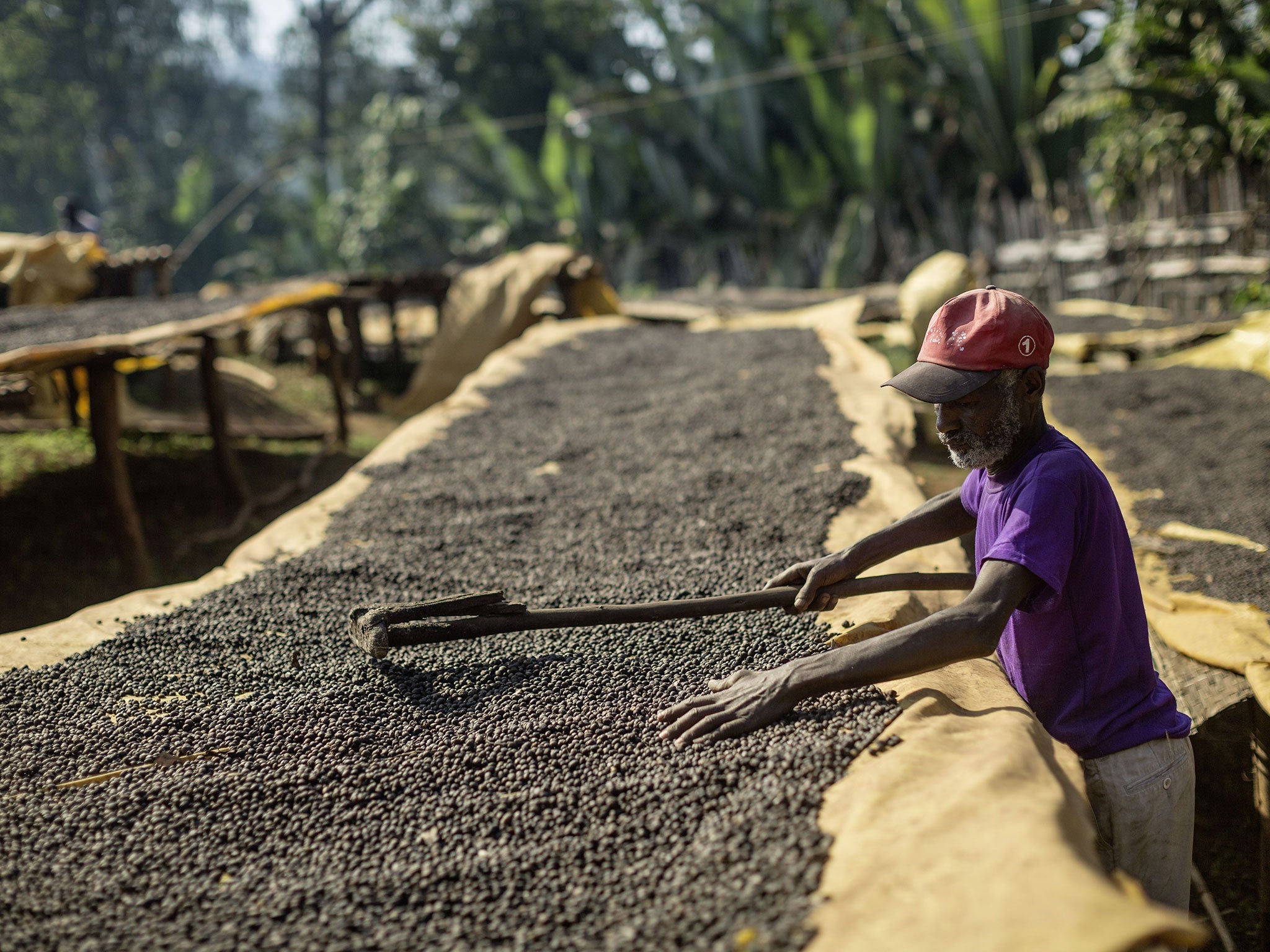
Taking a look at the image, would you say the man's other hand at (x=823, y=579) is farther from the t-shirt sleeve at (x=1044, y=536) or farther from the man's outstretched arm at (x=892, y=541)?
the t-shirt sleeve at (x=1044, y=536)

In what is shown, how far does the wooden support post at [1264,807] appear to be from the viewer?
8.05ft

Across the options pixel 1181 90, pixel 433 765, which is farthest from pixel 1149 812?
pixel 1181 90

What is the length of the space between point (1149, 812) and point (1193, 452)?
13.2 ft

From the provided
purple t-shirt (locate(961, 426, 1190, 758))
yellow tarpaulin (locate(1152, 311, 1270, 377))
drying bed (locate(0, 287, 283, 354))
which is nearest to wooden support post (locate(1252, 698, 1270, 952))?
purple t-shirt (locate(961, 426, 1190, 758))

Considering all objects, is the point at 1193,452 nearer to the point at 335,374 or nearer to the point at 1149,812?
the point at 1149,812

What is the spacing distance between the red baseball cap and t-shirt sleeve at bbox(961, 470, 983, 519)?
294 millimetres

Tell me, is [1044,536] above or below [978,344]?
below

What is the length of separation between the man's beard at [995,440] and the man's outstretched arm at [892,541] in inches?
12.7

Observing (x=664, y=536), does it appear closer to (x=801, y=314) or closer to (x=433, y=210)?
(x=801, y=314)

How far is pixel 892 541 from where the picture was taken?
2260 mm

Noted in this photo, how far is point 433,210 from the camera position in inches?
832

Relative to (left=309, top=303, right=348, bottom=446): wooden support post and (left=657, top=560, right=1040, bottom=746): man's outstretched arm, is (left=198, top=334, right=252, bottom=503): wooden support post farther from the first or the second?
(left=657, top=560, right=1040, bottom=746): man's outstretched arm

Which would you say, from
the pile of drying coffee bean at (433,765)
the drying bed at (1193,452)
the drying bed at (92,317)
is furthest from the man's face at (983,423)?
the drying bed at (92,317)

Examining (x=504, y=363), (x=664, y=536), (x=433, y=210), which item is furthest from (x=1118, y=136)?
(x=433, y=210)
